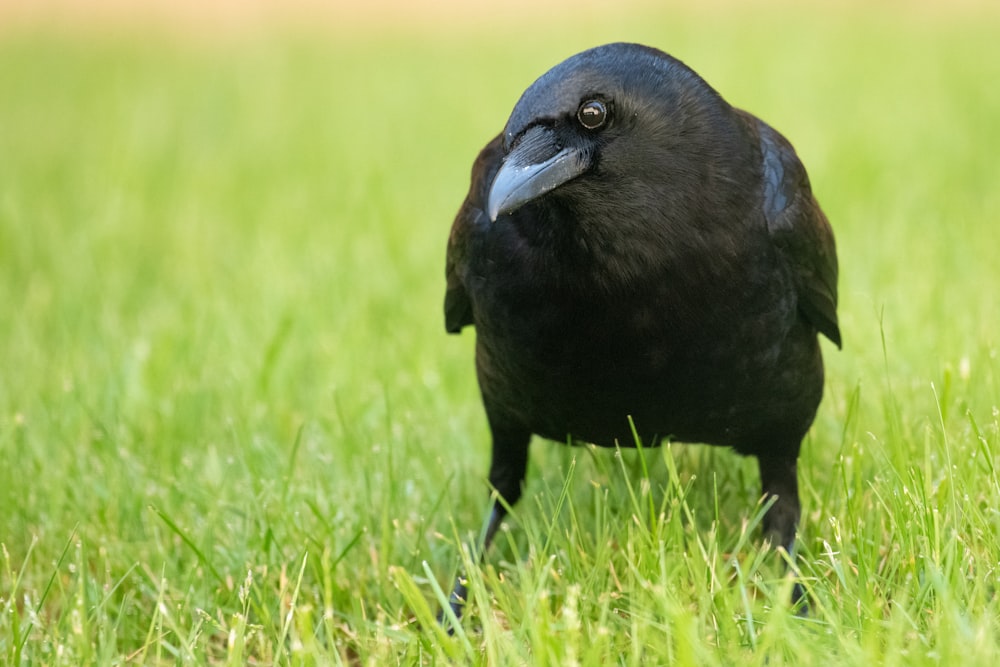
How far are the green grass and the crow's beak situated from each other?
27.1 inches

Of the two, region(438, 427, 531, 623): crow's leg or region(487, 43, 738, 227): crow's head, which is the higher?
region(487, 43, 738, 227): crow's head

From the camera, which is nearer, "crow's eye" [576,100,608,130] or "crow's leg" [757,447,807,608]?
"crow's eye" [576,100,608,130]

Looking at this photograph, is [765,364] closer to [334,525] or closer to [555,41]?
[334,525]

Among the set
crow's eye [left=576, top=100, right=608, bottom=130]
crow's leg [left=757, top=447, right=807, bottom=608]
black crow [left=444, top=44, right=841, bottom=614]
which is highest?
crow's eye [left=576, top=100, right=608, bottom=130]

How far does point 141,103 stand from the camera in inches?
398

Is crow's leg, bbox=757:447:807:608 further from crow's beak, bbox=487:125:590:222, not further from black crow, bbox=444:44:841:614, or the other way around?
crow's beak, bbox=487:125:590:222

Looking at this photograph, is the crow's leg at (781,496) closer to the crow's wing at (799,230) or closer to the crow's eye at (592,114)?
the crow's wing at (799,230)

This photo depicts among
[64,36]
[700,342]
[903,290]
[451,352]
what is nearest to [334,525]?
[700,342]

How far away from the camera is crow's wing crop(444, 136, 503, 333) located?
3.24 meters

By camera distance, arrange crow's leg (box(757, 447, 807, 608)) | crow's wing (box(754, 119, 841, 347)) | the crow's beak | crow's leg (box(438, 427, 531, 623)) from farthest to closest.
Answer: crow's leg (box(438, 427, 531, 623)) → crow's leg (box(757, 447, 807, 608)) → crow's wing (box(754, 119, 841, 347)) → the crow's beak

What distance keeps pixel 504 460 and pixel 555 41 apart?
8.72 meters

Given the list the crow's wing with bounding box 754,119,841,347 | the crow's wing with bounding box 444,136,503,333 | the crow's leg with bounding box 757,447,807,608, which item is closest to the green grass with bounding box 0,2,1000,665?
the crow's leg with bounding box 757,447,807,608

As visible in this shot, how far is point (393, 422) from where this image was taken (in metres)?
4.41

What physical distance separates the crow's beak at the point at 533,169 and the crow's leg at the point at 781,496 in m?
1.07
